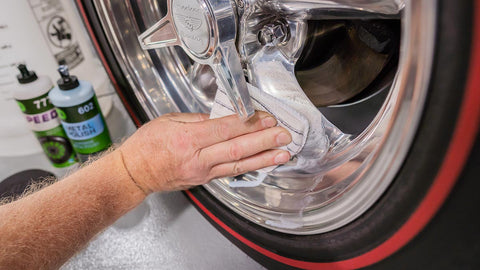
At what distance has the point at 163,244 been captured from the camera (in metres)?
0.86

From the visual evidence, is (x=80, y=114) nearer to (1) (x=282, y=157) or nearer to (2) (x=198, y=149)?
(2) (x=198, y=149)

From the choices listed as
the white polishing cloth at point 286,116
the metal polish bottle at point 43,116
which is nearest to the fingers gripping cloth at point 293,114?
the white polishing cloth at point 286,116

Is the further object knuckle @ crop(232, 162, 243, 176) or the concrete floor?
the concrete floor

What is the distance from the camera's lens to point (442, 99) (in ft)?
1.30

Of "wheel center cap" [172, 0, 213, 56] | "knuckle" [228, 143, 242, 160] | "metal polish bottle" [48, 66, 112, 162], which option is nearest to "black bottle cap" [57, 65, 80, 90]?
"metal polish bottle" [48, 66, 112, 162]

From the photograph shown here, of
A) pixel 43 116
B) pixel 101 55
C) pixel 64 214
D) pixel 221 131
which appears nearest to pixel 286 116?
pixel 221 131

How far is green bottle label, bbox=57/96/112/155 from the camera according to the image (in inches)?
39.7

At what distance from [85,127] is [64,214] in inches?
15.9

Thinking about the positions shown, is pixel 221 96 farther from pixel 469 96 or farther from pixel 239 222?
pixel 469 96

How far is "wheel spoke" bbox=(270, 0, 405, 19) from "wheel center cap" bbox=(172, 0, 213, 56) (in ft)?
0.36

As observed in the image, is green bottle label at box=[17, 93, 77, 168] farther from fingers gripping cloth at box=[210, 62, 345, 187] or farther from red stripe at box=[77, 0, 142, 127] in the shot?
fingers gripping cloth at box=[210, 62, 345, 187]

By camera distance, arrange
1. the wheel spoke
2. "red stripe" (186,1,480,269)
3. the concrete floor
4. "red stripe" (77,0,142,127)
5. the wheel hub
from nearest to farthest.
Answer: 1. "red stripe" (186,1,480,269)
2. the wheel spoke
3. the wheel hub
4. the concrete floor
5. "red stripe" (77,0,142,127)

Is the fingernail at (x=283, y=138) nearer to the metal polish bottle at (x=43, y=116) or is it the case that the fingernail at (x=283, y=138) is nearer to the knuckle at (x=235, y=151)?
the knuckle at (x=235, y=151)

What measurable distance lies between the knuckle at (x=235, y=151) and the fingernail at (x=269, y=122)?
6cm
